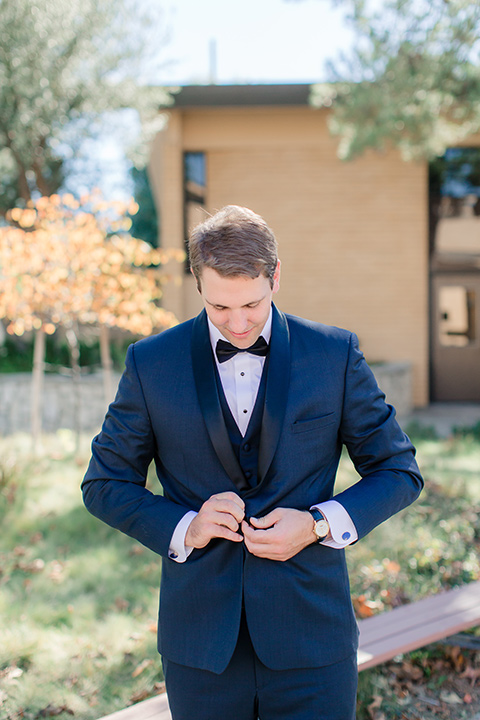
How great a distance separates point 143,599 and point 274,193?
889cm

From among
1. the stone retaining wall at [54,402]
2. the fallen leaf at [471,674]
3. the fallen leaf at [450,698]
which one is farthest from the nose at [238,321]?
the stone retaining wall at [54,402]

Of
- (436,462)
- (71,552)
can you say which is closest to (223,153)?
(436,462)

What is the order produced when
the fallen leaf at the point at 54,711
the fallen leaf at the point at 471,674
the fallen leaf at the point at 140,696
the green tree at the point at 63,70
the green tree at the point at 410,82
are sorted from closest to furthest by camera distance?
the fallen leaf at the point at 54,711, the fallen leaf at the point at 140,696, the fallen leaf at the point at 471,674, the green tree at the point at 410,82, the green tree at the point at 63,70

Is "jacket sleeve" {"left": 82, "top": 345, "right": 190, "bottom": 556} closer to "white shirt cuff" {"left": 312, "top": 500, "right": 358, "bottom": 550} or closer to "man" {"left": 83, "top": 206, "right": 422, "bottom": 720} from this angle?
"man" {"left": 83, "top": 206, "right": 422, "bottom": 720}

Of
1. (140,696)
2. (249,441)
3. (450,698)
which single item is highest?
(249,441)

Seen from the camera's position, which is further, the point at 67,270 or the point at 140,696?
the point at 67,270

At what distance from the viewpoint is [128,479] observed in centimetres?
179

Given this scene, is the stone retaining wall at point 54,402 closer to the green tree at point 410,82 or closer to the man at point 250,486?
the green tree at point 410,82

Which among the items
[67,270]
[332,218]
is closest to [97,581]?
Result: [67,270]

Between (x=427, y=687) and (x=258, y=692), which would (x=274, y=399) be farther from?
(x=427, y=687)

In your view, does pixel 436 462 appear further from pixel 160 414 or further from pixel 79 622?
pixel 160 414

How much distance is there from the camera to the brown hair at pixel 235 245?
63.4 inches

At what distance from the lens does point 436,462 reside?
273 inches

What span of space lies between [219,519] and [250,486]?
15 centimetres
